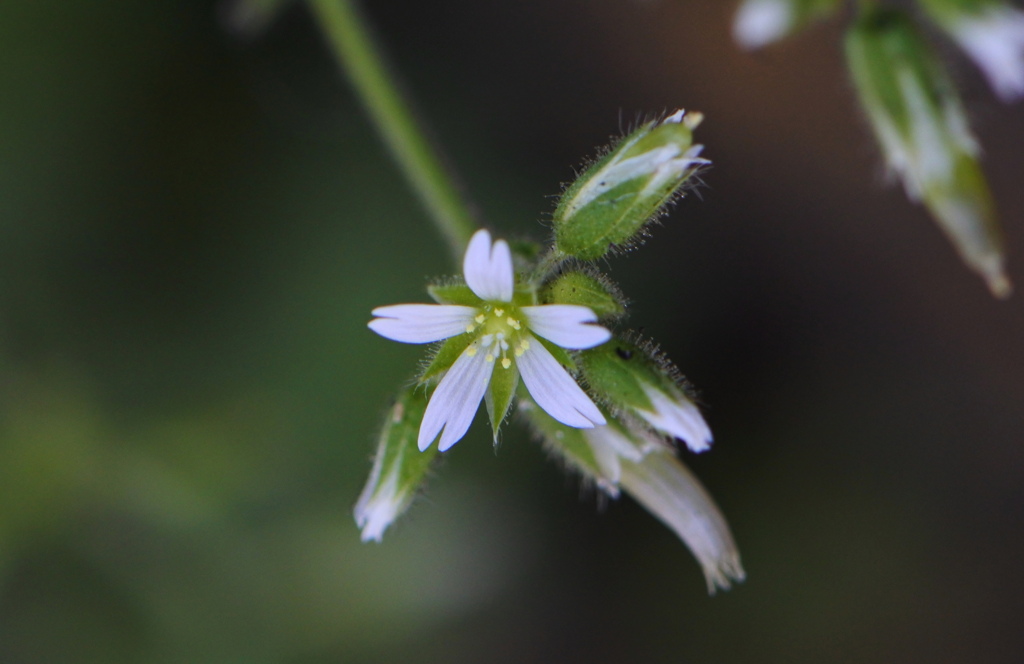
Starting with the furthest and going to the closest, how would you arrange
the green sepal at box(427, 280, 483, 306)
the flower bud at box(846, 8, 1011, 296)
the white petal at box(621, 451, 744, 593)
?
the flower bud at box(846, 8, 1011, 296) → the white petal at box(621, 451, 744, 593) → the green sepal at box(427, 280, 483, 306)

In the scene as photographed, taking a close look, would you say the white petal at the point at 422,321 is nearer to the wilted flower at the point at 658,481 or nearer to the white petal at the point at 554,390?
the white petal at the point at 554,390

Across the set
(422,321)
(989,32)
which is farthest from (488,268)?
(989,32)

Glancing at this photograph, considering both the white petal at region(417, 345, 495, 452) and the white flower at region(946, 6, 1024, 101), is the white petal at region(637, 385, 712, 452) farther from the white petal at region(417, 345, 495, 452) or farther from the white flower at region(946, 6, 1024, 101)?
the white flower at region(946, 6, 1024, 101)

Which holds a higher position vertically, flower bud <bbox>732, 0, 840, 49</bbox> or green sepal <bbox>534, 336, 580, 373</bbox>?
flower bud <bbox>732, 0, 840, 49</bbox>

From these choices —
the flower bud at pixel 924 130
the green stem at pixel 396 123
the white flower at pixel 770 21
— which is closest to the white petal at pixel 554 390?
the green stem at pixel 396 123

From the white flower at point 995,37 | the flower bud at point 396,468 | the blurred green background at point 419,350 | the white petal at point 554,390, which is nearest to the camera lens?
the white petal at point 554,390

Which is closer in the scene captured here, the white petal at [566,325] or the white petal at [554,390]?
the white petal at [566,325]

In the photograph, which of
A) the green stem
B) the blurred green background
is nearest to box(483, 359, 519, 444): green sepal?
the green stem
